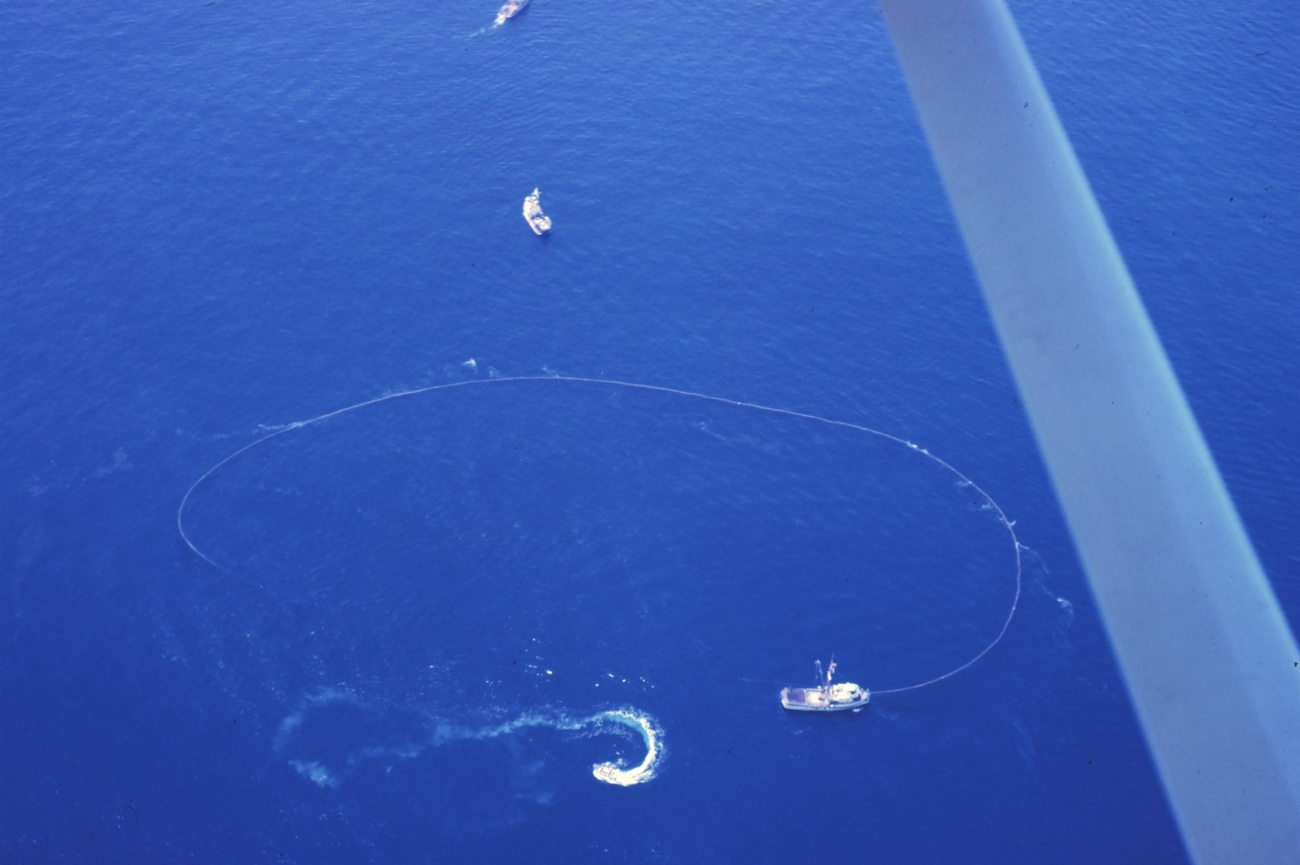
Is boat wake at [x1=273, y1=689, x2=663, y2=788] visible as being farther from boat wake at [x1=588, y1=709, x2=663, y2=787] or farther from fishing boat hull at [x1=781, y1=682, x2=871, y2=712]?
fishing boat hull at [x1=781, y1=682, x2=871, y2=712]

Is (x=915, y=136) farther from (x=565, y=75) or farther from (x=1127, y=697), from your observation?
(x=1127, y=697)

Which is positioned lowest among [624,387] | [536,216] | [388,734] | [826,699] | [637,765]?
[637,765]

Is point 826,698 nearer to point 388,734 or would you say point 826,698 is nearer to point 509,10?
point 388,734

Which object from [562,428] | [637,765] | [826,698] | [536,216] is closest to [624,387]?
[562,428]

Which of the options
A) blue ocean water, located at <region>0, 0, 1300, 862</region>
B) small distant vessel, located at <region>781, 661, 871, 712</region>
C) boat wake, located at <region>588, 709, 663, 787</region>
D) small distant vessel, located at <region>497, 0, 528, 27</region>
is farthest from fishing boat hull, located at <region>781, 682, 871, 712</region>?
small distant vessel, located at <region>497, 0, 528, 27</region>

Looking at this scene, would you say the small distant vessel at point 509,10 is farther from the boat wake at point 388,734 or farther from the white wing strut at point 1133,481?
the boat wake at point 388,734

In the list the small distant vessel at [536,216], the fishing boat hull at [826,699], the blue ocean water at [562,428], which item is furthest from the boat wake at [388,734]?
the small distant vessel at [536,216]
